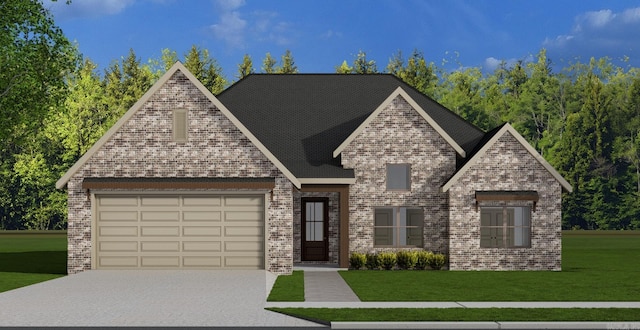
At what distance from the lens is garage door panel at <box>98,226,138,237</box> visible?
28594 millimetres

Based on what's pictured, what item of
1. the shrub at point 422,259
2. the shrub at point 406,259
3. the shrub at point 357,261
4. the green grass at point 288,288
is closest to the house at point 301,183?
the shrub at point 357,261

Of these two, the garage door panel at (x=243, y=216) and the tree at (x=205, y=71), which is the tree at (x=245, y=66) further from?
the garage door panel at (x=243, y=216)

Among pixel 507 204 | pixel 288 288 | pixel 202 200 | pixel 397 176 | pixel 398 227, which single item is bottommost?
pixel 288 288

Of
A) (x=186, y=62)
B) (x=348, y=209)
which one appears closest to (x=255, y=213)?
(x=348, y=209)

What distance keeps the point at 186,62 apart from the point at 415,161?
58578 millimetres

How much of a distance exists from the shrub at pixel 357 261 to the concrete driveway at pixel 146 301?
5120 millimetres

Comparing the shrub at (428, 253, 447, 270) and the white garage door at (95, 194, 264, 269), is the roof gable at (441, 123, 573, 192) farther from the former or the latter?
the white garage door at (95, 194, 264, 269)

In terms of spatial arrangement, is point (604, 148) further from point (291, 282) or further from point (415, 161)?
point (291, 282)

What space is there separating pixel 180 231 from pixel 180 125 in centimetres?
356

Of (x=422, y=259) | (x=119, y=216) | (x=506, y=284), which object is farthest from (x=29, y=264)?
(x=506, y=284)

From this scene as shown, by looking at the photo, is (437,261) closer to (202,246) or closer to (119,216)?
(202,246)

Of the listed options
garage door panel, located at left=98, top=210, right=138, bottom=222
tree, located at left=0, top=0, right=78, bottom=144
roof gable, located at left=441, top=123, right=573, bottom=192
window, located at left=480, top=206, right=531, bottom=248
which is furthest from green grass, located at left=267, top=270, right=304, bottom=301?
tree, located at left=0, top=0, right=78, bottom=144

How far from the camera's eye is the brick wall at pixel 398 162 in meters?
31.6

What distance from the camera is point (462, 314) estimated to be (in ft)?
53.8
